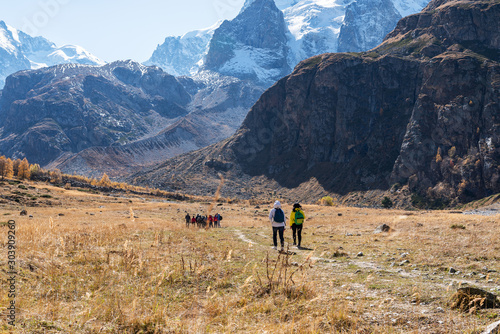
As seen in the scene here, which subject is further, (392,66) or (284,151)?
(284,151)

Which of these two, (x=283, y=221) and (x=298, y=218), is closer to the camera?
(x=283, y=221)

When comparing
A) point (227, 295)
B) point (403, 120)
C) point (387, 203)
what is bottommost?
point (387, 203)

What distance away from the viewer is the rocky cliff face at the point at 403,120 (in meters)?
114

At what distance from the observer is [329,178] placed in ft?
522

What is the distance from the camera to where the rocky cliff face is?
114m

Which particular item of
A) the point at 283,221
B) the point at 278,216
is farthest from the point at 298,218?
the point at 278,216

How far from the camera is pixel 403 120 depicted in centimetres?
14688

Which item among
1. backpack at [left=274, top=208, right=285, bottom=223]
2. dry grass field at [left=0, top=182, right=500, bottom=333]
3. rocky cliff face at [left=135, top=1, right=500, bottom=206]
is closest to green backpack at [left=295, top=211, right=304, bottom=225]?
backpack at [left=274, top=208, right=285, bottom=223]

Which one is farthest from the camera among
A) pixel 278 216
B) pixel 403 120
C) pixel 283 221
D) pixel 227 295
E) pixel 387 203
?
pixel 403 120

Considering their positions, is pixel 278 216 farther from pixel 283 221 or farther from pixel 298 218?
pixel 298 218

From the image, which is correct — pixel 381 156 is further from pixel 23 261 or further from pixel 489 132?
pixel 23 261

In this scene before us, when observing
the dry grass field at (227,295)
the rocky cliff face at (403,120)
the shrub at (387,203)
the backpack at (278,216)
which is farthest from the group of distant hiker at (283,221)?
the rocky cliff face at (403,120)

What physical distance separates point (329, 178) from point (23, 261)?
157m

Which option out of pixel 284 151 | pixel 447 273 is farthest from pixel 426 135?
pixel 447 273
